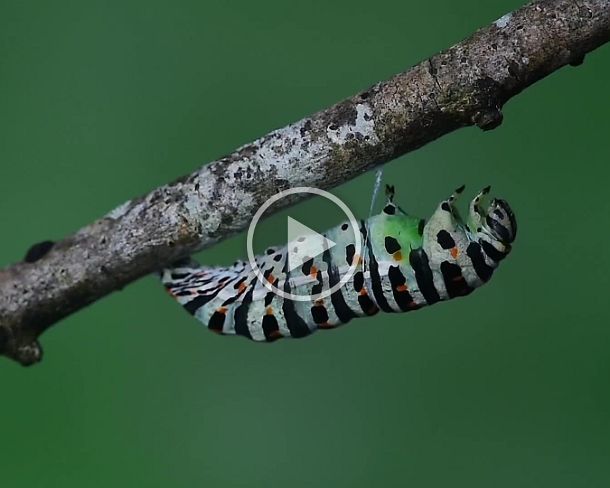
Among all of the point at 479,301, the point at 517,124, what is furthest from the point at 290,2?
the point at 479,301

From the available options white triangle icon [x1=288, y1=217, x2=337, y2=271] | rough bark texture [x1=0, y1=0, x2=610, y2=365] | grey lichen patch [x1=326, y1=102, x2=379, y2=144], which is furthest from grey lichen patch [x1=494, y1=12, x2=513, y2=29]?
white triangle icon [x1=288, y1=217, x2=337, y2=271]

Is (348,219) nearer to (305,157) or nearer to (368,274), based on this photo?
(368,274)

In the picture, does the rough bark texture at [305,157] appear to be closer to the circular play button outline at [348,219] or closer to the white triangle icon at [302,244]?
the circular play button outline at [348,219]

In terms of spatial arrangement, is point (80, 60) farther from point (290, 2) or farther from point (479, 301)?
point (479, 301)

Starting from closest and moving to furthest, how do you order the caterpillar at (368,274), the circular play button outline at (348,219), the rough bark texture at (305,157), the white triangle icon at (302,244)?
the rough bark texture at (305,157) < the circular play button outline at (348,219) < the caterpillar at (368,274) < the white triangle icon at (302,244)

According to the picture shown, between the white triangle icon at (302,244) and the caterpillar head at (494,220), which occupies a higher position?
the white triangle icon at (302,244)

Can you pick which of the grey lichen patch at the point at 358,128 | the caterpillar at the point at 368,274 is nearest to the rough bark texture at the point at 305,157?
the grey lichen patch at the point at 358,128

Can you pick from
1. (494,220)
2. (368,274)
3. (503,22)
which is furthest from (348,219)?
(503,22)
